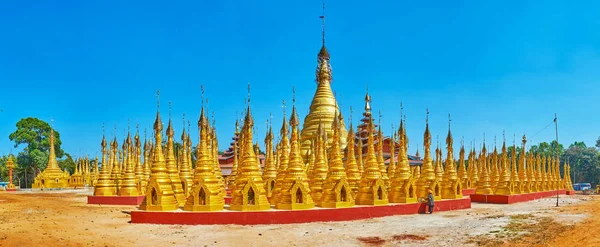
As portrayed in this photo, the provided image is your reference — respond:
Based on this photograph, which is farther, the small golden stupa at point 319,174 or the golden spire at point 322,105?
the golden spire at point 322,105

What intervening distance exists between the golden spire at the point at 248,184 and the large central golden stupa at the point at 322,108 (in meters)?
25.6

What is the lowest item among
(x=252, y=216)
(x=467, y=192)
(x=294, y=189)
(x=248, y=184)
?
(x=467, y=192)

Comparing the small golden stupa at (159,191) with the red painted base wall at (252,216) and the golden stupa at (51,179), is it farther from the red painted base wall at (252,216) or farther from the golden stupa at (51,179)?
the golden stupa at (51,179)

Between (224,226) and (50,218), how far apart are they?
9798mm

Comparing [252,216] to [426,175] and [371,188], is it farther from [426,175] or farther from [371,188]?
[426,175]

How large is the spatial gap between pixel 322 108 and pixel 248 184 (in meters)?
32.2

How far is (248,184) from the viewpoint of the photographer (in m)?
20.0

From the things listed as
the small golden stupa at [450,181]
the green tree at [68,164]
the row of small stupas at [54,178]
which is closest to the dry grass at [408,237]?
the small golden stupa at [450,181]

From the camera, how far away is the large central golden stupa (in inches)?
1966

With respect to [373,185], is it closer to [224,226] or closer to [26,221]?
[224,226]

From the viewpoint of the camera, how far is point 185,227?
1845 centimetres

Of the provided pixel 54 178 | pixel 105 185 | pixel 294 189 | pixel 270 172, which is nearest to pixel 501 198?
pixel 270 172

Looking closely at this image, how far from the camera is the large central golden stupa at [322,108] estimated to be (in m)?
49.9

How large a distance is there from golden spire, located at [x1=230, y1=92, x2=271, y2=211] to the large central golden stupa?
2559 centimetres
